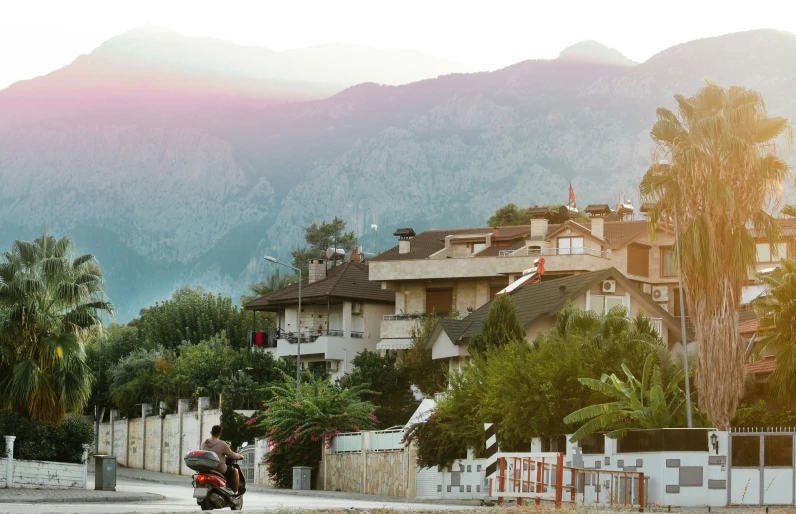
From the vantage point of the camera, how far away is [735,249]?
33.7 meters

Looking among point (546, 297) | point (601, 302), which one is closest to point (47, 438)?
point (546, 297)

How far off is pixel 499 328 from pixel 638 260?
32921 millimetres

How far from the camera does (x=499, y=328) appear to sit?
46500mm

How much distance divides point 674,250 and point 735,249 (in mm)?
1599

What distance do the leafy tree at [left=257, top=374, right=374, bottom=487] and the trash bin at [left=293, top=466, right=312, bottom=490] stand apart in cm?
114

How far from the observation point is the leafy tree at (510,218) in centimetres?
11094

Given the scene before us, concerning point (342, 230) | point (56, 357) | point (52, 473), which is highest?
point (342, 230)

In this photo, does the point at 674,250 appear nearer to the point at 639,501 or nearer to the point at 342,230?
the point at 639,501

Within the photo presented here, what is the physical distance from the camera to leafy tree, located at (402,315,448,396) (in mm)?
65188

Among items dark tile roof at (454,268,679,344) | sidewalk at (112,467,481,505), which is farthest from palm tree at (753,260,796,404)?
dark tile roof at (454,268,679,344)

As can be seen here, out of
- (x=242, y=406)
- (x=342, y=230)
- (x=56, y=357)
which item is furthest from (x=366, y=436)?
(x=342, y=230)

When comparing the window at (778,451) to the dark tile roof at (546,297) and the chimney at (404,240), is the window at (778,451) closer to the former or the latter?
the dark tile roof at (546,297)

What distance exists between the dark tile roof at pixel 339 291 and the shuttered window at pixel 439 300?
3.85 meters

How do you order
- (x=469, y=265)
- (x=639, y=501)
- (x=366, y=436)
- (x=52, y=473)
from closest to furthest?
(x=639, y=501) < (x=52, y=473) < (x=366, y=436) < (x=469, y=265)
